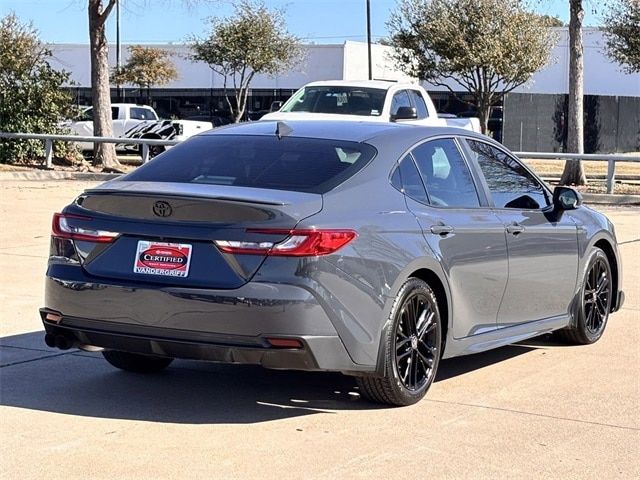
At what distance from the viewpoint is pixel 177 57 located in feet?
178

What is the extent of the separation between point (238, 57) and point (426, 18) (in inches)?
467

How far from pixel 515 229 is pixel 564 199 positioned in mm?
707

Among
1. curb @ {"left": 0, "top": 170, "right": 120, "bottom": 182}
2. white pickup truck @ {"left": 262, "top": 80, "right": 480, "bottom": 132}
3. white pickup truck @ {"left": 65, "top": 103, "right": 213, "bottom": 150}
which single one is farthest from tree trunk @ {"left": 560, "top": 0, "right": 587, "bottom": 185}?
curb @ {"left": 0, "top": 170, "right": 120, "bottom": 182}

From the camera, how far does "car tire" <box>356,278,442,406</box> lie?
6094mm

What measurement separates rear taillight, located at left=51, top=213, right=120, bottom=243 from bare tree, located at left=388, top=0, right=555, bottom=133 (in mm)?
29222

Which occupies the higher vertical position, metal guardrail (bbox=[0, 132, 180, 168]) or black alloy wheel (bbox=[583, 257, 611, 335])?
metal guardrail (bbox=[0, 132, 180, 168])

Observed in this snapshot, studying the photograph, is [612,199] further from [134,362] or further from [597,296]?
[134,362]

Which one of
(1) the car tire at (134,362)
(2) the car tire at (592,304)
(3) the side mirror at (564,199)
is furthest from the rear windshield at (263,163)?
(2) the car tire at (592,304)

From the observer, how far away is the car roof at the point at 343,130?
6.75 m

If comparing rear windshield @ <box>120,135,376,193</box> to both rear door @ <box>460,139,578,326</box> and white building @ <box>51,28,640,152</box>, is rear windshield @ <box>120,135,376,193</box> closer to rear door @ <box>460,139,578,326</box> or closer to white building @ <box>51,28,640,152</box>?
rear door @ <box>460,139,578,326</box>

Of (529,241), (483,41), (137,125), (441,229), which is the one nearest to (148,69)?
(137,125)

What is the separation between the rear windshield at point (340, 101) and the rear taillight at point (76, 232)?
1266 cm

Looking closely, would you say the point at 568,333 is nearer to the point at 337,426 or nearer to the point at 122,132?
the point at 337,426

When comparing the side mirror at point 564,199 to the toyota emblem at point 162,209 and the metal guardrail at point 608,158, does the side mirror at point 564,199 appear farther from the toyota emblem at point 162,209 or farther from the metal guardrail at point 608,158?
the metal guardrail at point 608,158
